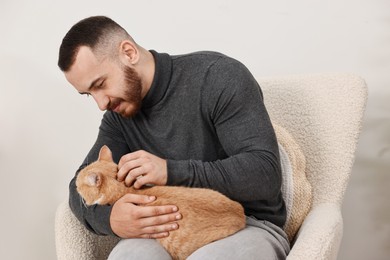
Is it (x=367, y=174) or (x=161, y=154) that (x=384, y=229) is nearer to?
(x=367, y=174)

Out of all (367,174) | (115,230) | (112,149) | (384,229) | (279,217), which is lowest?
(384,229)

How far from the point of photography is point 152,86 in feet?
4.59

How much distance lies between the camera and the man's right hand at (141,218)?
→ 1181 millimetres

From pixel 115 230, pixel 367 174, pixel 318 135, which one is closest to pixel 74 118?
pixel 115 230

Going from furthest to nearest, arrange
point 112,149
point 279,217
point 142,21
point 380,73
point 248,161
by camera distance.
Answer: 1. point 142,21
2. point 380,73
3. point 112,149
4. point 279,217
5. point 248,161

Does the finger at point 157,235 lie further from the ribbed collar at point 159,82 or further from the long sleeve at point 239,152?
the ribbed collar at point 159,82

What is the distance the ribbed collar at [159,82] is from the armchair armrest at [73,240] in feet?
1.28

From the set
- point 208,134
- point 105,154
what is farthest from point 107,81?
point 208,134

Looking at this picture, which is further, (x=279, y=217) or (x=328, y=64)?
(x=328, y=64)

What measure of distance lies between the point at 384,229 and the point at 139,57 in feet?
3.91

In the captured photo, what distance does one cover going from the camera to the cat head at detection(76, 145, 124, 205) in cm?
129

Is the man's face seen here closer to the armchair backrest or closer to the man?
the man

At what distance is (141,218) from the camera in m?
1.20

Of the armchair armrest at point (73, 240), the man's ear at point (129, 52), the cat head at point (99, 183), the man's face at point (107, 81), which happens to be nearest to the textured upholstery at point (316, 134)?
the armchair armrest at point (73, 240)
